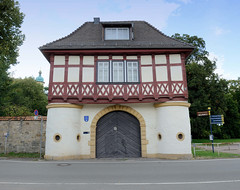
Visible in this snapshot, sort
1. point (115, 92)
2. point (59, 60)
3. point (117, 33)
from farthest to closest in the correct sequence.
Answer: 1. point (117, 33)
2. point (59, 60)
3. point (115, 92)

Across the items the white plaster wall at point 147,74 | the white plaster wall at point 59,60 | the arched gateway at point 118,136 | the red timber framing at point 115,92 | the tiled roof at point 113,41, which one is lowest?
the arched gateway at point 118,136

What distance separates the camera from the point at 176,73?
1224 centimetres

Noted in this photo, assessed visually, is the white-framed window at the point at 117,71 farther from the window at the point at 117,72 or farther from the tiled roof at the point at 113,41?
the tiled roof at the point at 113,41

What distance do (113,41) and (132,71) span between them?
287 cm

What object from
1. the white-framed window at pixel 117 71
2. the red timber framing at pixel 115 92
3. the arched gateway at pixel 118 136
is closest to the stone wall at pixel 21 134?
the red timber framing at pixel 115 92

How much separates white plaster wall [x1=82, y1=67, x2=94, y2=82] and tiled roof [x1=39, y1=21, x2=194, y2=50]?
1.41 m

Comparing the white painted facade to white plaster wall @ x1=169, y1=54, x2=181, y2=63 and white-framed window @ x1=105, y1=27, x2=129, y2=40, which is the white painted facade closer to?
white plaster wall @ x1=169, y1=54, x2=181, y2=63

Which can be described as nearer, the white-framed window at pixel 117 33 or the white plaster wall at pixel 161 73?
the white plaster wall at pixel 161 73

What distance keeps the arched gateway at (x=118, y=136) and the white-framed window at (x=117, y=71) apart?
225 centimetres

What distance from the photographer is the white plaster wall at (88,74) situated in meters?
12.2

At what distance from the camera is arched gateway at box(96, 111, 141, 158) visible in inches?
475

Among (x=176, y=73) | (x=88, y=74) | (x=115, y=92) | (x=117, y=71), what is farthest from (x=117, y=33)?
(x=176, y=73)

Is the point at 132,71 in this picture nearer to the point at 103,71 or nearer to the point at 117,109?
the point at 103,71

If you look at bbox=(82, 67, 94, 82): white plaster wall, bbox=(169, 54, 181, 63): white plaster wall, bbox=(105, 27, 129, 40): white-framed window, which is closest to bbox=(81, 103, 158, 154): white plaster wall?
bbox=(82, 67, 94, 82): white plaster wall
